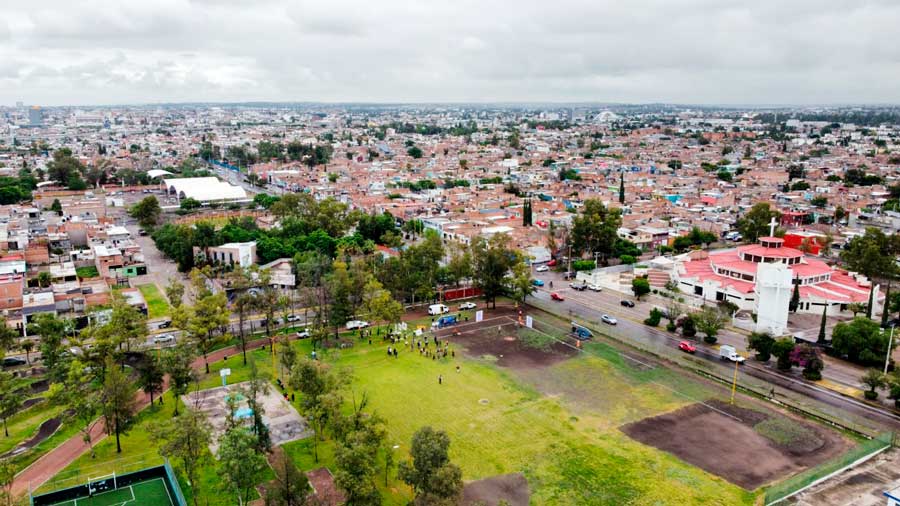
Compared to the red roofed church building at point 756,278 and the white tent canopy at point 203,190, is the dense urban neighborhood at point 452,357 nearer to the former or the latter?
the red roofed church building at point 756,278

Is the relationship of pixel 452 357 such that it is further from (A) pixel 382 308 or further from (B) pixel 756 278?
(B) pixel 756 278

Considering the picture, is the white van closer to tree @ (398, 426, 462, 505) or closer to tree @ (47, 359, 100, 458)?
tree @ (47, 359, 100, 458)

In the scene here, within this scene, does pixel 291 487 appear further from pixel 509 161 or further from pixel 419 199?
pixel 509 161

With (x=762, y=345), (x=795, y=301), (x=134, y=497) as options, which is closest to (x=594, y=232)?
(x=795, y=301)

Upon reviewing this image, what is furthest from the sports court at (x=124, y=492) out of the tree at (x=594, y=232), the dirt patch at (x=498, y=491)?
the tree at (x=594, y=232)

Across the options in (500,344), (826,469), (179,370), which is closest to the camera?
(826,469)
